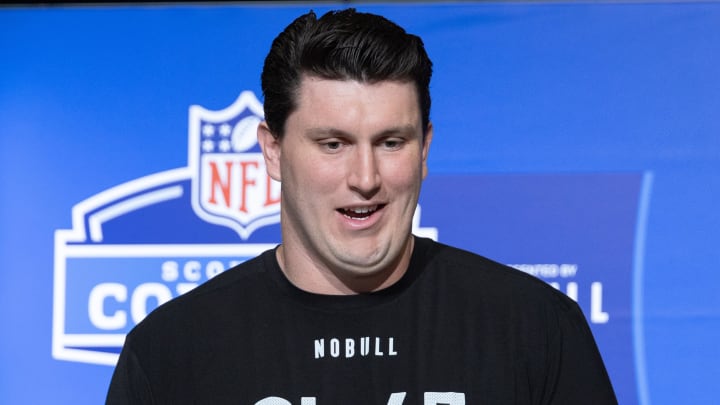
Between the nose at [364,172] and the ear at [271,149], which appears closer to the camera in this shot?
the nose at [364,172]

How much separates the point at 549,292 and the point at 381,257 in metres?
0.27

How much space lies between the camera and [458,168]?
255 centimetres

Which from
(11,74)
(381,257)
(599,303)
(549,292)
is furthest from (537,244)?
(11,74)

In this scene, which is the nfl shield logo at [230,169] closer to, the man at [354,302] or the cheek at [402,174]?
the man at [354,302]

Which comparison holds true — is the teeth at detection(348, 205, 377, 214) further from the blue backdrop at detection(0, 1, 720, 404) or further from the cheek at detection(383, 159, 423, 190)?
the blue backdrop at detection(0, 1, 720, 404)

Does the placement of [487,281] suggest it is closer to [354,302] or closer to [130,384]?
[354,302]

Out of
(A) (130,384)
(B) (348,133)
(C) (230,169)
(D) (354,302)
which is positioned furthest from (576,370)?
(C) (230,169)

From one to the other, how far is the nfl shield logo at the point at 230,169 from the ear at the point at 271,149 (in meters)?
1.11

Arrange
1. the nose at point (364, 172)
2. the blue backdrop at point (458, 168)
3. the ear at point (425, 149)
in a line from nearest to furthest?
the nose at point (364, 172) < the ear at point (425, 149) < the blue backdrop at point (458, 168)

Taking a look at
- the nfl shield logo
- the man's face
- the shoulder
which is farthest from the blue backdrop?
the man's face

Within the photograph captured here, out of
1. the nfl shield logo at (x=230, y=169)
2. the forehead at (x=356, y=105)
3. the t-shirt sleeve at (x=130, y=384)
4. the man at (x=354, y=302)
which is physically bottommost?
the t-shirt sleeve at (x=130, y=384)

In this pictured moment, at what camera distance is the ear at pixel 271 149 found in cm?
143

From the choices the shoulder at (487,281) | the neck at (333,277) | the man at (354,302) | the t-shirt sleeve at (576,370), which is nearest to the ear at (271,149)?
the man at (354,302)

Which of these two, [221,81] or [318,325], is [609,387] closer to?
[318,325]
